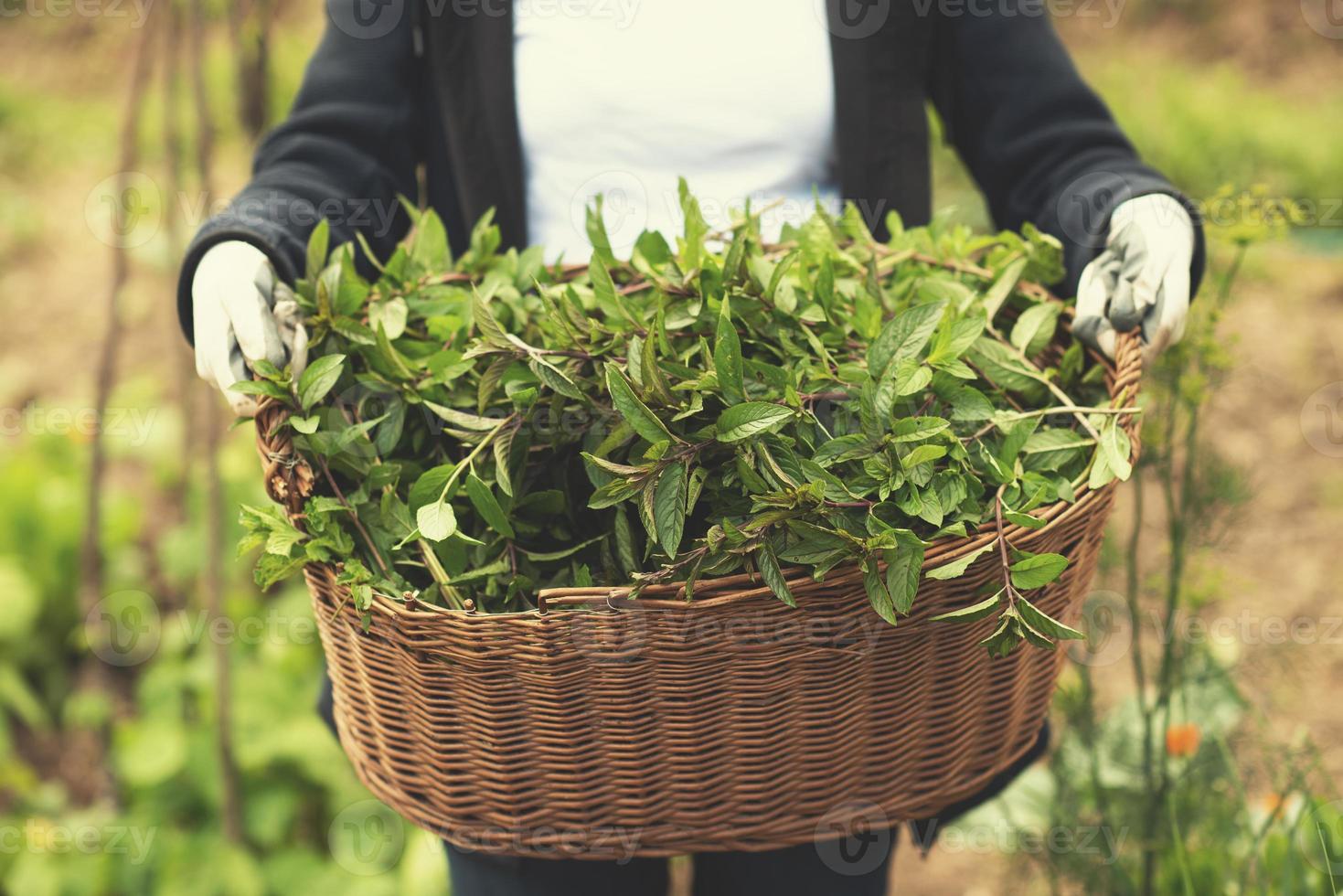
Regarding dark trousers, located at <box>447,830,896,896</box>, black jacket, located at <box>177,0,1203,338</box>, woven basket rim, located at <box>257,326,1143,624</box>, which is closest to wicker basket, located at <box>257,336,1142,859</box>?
woven basket rim, located at <box>257,326,1143,624</box>

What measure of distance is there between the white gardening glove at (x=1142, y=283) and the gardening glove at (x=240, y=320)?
2.09ft

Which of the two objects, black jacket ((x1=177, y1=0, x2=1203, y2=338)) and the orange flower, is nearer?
black jacket ((x1=177, y1=0, x2=1203, y2=338))

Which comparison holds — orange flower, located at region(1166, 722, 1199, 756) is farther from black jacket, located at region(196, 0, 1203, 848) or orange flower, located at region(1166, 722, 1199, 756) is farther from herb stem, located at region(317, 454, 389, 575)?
herb stem, located at region(317, 454, 389, 575)

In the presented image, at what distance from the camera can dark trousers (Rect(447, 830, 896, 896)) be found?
1.00 m

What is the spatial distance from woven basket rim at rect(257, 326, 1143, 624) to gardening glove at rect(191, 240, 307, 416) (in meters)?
0.05

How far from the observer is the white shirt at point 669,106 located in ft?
3.50

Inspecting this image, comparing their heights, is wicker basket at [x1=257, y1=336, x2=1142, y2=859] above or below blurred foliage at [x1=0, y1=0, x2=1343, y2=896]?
above

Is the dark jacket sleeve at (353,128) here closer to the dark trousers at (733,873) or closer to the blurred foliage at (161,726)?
the dark trousers at (733,873)

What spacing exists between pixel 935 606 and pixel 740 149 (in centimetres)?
51

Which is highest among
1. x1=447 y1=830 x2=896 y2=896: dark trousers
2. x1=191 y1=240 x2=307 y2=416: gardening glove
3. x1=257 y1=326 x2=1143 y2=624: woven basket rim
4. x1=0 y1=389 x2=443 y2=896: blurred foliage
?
x1=191 y1=240 x2=307 y2=416: gardening glove

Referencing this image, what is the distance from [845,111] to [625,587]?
575 mm

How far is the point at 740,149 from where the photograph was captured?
1085 millimetres

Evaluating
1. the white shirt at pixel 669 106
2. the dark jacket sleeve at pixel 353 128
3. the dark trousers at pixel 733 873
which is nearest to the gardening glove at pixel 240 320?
the dark jacket sleeve at pixel 353 128

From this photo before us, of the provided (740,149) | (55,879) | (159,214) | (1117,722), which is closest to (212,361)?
(740,149)
